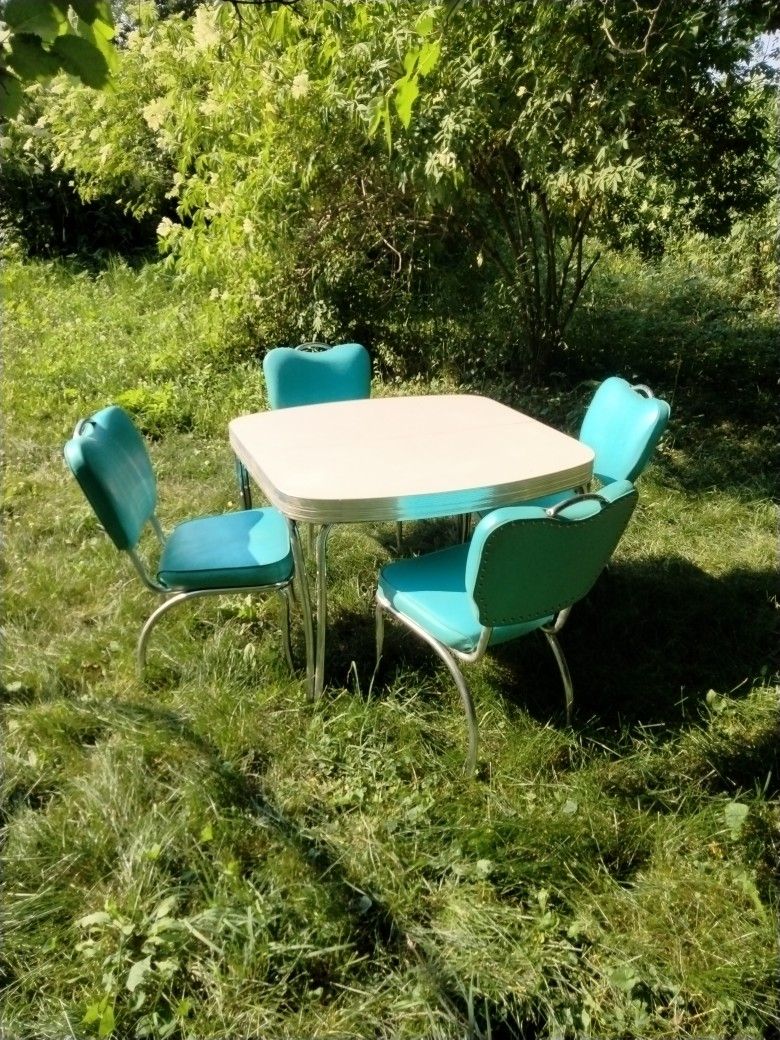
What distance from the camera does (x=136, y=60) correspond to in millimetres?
6312

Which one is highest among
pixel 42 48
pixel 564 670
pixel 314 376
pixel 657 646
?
pixel 42 48

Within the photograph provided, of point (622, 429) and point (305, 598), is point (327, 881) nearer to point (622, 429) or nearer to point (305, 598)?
point (305, 598)

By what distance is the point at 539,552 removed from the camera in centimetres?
200

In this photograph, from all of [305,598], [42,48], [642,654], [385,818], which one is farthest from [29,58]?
[642,654]

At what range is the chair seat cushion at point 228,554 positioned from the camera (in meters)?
2.56

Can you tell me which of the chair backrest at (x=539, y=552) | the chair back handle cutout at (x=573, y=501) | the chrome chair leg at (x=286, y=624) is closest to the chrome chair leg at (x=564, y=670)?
the chair backrest at (x=539, y=552)

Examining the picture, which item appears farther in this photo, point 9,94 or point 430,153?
point 430,153

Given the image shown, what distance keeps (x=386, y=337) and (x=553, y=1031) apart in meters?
5.24

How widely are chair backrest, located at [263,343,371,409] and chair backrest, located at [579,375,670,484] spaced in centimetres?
118

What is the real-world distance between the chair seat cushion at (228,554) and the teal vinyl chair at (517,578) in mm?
422

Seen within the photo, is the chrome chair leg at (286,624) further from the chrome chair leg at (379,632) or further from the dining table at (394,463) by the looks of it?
the chrome chair leg at (379,632)

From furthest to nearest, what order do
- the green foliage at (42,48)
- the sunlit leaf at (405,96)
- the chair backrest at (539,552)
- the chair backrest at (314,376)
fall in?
the chair backrest at (314,376) < the chair backrest at (539,552) < the sunlit leaf at (405,96) < the green foliage at (42,48)

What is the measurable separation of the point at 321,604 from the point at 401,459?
534 mm

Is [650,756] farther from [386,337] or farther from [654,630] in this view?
[386,337]
